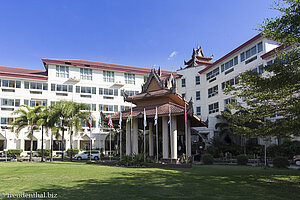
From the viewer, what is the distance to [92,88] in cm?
5522

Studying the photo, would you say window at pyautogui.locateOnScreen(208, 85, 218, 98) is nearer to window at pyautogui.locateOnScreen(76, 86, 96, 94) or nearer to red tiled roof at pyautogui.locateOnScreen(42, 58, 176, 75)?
red tiled roof at pyautogui.locateOnScreen(42, 58, 176, 75)

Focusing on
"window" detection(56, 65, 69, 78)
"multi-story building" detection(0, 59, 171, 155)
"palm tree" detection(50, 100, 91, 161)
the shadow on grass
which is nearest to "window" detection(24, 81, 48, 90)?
"multi-story building" detection(0, 59, 171, 155)

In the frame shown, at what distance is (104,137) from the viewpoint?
54.4 metres

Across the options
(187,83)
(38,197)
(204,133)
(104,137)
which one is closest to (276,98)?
(38,197)

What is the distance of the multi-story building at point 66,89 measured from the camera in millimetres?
48781

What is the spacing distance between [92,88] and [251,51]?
106 ft

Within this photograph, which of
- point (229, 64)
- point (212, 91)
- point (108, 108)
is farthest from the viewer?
point (108, 108)

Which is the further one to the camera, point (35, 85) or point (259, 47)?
point (35, 85)

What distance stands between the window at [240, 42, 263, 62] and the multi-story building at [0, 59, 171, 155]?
24.9m

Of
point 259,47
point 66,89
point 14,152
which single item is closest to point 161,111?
point 259,47

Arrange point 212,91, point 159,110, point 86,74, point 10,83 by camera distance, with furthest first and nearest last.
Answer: point 86,74
point 10,83
point 212,91
point 159,110

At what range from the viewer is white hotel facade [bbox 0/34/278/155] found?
45.6 m

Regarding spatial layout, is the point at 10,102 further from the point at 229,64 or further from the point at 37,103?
the point at 229,64

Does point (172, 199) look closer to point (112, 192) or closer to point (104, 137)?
point (112, 192)
